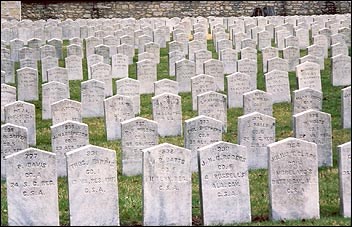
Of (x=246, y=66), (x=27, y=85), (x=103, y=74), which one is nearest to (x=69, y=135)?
(x=27, y=85)

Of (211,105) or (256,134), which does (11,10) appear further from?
(256,134)

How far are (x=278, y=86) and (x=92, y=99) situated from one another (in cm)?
341

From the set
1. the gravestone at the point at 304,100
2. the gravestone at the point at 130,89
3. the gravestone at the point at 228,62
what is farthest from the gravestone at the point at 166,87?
the gravestone at the point at 228,62

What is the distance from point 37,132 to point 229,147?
17.2 feet

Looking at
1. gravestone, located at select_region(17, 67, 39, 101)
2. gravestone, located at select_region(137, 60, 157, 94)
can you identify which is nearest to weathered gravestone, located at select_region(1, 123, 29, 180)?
gravestone, located at select_region(17, 67, 39, 101)

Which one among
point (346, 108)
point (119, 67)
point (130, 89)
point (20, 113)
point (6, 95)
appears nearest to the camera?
point (20, 113)

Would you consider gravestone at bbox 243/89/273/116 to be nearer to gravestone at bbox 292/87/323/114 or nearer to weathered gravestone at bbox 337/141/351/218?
gravestone at bbox 292/87/323/114

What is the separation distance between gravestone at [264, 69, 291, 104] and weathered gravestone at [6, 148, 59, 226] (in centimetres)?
702

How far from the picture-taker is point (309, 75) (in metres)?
15.3

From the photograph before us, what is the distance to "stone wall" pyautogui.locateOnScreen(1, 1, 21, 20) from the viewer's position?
99.7 feet

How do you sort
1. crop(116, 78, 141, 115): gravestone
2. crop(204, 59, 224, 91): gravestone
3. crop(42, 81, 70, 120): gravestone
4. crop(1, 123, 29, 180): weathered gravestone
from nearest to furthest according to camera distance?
1. crop(1, 123, 29, 180): weathered gravestone
2. crop(42, 81, 70, 120): gravestone
3. crop(116, 78, 141, 115): gravestone
4. crop(204, 59, 224, 91): gravestone

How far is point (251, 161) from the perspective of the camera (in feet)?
35.2

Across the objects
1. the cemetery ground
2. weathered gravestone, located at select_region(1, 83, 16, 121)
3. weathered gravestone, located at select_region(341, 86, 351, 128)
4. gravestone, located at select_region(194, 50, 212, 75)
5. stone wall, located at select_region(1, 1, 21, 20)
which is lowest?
the cemetery ground

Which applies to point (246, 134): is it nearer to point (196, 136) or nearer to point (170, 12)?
point (196, 136)
